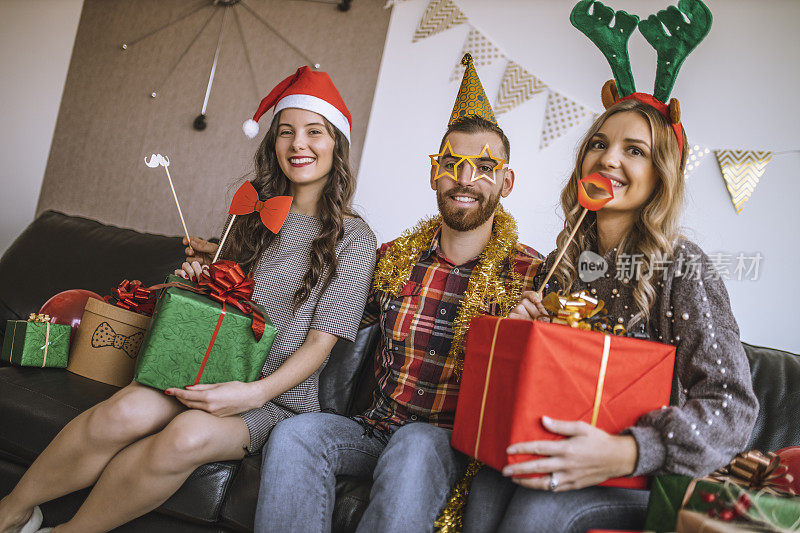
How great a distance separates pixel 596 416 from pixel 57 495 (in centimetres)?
124

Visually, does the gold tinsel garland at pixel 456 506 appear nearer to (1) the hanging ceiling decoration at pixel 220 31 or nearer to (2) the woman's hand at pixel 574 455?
(2) the woman's hand at pixel 574 455

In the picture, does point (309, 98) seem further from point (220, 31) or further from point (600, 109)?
point (220, 31)

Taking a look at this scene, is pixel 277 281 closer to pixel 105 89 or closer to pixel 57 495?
pixel 57 495

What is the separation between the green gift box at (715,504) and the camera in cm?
82

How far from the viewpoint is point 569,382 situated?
991 millimetres

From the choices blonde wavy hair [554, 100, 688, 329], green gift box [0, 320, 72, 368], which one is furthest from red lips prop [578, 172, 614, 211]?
green gift box [0, 320, 72, 368]

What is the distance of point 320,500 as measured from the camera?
4.32 ft

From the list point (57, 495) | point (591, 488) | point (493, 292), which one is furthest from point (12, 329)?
point (591, 488)

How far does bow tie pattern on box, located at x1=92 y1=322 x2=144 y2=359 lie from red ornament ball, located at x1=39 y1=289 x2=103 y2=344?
0.20 metres

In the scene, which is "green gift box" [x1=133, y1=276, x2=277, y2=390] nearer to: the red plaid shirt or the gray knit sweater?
the red plaid shirt

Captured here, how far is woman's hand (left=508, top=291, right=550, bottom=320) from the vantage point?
1285 mm

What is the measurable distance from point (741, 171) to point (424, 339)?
1.34m

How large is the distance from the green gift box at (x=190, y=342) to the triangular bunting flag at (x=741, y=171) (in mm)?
1690

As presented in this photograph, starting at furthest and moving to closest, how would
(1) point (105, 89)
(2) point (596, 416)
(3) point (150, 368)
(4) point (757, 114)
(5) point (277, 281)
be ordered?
(1) point (105, 89), (4) point (757, 114), (5) point (277, 281), (3) point (150, 368), (2) point (596, 416)
